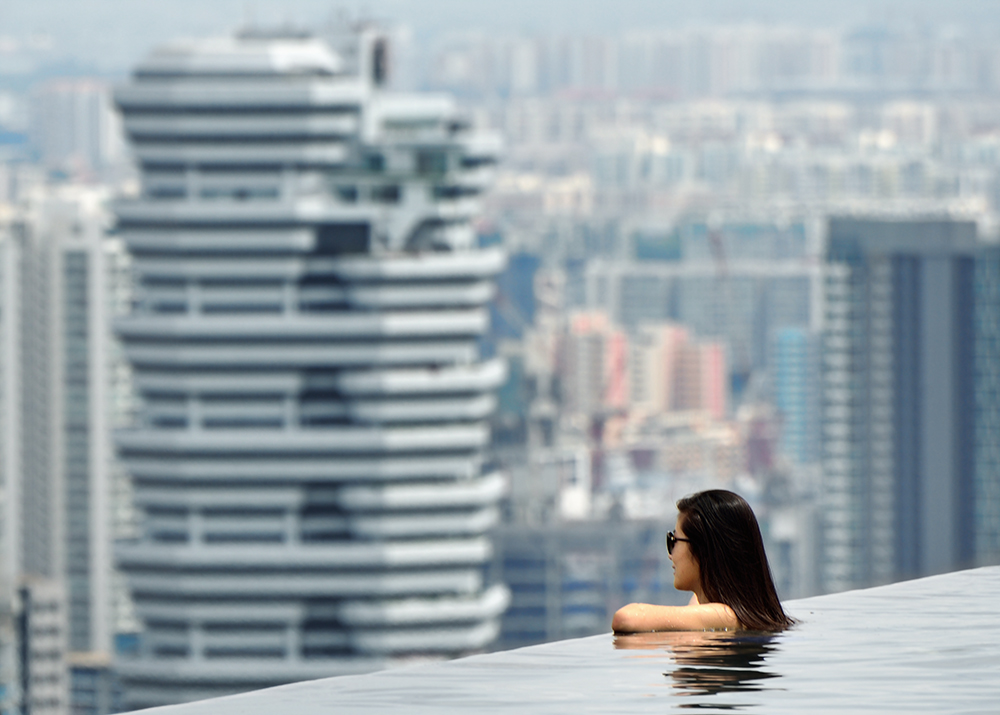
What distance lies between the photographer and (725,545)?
1266 cm

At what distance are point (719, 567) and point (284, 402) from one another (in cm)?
10518

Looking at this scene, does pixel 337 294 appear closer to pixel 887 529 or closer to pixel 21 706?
pixel 21 706

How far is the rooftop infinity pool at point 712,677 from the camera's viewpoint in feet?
38.2

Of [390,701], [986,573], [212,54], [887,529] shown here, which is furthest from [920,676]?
[887,529]

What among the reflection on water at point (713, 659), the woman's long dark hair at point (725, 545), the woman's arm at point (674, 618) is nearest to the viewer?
Result: the reflection on water at point (713, 659)

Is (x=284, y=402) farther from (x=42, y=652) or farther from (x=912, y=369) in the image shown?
(x=912, y=369)

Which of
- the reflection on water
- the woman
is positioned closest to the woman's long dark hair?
the woman

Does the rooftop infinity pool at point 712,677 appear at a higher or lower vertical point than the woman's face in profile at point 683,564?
lower

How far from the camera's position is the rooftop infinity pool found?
38.2 feet

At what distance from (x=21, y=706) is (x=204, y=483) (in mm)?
26569

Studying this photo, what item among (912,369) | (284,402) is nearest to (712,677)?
(284,402)

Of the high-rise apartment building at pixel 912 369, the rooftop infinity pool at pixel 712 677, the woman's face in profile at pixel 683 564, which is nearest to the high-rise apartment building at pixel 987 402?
the high-rise apartment building at pixel 912 369

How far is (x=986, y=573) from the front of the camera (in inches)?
682

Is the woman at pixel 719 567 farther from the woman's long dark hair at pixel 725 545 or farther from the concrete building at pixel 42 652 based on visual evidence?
the concrete building at pixel 42 652
